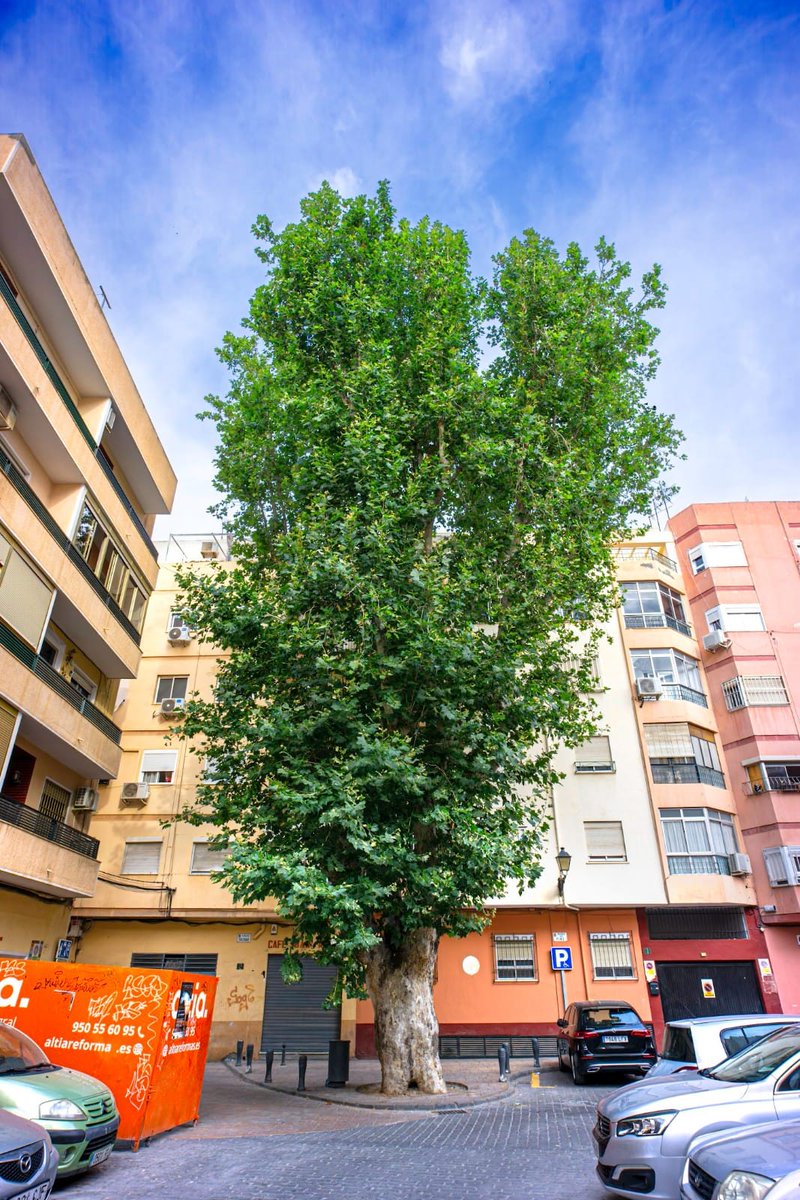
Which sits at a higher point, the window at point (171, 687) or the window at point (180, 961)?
the window at point (171, 687)

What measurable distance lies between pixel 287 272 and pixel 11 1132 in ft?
53.1

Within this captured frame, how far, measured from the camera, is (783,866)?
20.2 metres

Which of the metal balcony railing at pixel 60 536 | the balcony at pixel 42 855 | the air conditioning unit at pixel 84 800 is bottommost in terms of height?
the balcony at pixel 42 855

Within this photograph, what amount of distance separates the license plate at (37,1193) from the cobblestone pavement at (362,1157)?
1525 millimetres

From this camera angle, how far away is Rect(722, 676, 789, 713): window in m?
22.8

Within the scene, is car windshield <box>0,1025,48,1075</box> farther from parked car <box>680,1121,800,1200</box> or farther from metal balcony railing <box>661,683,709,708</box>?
metal balcony railing <box>661,683,709,708</box>

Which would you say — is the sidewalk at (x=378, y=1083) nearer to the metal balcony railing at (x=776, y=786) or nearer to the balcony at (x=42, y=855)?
the balcony at (x=42, y=855)

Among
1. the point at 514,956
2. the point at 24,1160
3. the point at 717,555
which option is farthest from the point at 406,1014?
the point at 717,555

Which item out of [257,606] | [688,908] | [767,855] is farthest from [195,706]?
[767,855]

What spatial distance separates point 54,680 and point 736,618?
2068 cm

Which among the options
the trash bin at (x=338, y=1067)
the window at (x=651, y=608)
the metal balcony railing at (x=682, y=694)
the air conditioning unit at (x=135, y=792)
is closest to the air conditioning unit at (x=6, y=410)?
the air conditioning unit at (x=135, y=792)

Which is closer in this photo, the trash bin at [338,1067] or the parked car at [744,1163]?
the parked car at [744,1163]

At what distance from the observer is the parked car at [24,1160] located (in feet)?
15.8

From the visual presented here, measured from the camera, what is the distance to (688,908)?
2036 cm
